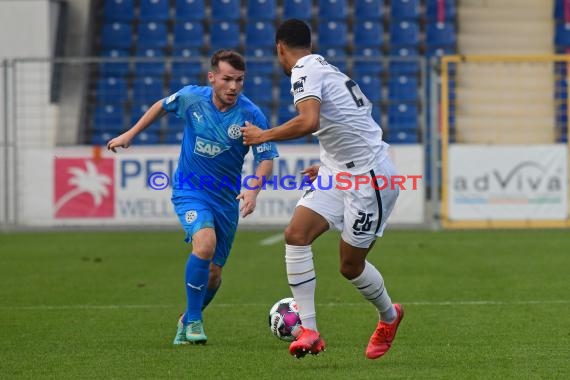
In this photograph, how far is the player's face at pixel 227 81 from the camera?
8586 mm

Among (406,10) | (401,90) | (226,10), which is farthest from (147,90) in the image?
(406,10)

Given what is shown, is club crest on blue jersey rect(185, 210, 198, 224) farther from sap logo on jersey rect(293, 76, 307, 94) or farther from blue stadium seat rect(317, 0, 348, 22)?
blue stadium seat rect(317, 0, 348, 22)

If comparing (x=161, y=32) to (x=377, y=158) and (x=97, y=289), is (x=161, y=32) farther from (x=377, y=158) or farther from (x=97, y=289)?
(x=377, y=158)

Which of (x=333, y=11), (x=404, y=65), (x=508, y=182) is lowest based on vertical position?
(x=508, y=182)

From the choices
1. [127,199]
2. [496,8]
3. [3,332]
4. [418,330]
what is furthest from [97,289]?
[496,8]

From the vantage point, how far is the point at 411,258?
15586mm

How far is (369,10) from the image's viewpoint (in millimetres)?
26078

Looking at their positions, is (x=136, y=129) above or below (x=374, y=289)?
Answer: above

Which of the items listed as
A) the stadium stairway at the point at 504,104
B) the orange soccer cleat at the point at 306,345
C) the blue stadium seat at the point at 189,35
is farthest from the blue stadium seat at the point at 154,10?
the orange soccer cleat at the point at 306,345

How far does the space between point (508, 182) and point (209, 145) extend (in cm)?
1240

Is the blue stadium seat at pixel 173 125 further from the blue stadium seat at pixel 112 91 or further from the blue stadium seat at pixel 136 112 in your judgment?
the blue stadium seat at pixel 112 91

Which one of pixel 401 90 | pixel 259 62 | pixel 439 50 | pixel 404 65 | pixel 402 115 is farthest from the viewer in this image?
pixel 439 50

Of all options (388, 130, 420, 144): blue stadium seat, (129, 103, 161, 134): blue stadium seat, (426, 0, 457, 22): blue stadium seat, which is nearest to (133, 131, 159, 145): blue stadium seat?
(129, 103, 161, 134): blue stadium seat

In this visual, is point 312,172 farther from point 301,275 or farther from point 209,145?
point 209,145
